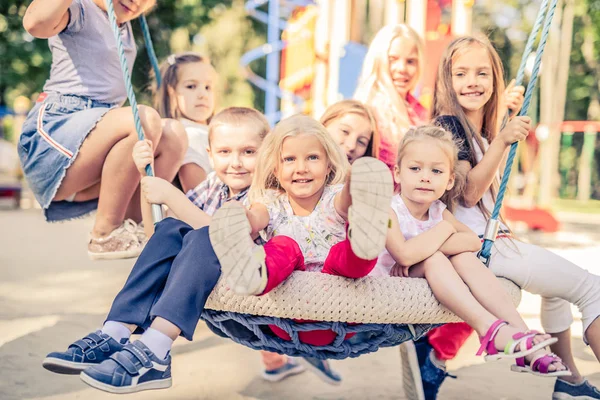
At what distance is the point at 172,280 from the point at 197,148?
1.11 meters

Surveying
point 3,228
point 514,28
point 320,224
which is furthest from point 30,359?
point 514,28

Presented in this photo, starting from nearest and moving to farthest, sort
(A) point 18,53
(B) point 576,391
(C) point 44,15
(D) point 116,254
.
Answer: (C) point 44,15
(B) point 576,391
(D) point 116,254
(A) point 18,53

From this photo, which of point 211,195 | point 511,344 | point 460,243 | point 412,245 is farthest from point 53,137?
point 511,344

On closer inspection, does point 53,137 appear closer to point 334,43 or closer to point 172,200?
point 172,200

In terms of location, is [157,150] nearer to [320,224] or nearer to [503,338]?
[320,224]

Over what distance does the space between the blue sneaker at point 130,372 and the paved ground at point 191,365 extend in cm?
121

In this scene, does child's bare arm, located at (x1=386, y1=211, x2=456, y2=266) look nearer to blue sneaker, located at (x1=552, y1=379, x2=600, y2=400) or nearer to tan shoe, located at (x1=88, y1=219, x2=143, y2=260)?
blue sneaker, located at (x1=552, y1=379, x2=600, y2=400)

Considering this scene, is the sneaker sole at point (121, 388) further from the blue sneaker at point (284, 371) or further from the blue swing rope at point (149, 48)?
the blue sneaker at point (284, 371)

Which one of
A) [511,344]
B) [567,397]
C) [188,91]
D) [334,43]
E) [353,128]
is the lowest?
[567,397]

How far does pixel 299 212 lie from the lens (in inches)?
78.5

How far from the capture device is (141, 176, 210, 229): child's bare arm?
1971mm

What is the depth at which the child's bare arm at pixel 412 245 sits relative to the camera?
1844 millimetres

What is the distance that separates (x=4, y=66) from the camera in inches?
493

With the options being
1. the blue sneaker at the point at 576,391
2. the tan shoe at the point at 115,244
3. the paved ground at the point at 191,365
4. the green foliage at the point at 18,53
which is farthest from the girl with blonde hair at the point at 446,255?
the green foliage at the point at 18,53
